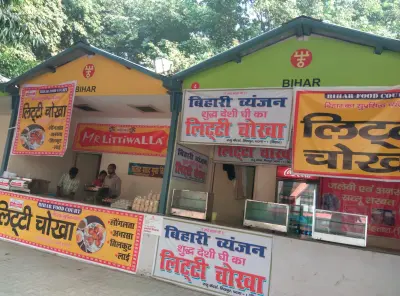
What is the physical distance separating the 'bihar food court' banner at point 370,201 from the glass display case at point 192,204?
3.05 metres

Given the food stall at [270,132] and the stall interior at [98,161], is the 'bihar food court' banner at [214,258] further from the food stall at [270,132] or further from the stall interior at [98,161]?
the stall interior at [98,161]

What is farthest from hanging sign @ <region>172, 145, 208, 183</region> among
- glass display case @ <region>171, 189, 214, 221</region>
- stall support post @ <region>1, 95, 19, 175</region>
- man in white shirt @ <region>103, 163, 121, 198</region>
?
stall support post @ <region>1, 95, 19, 175</region>

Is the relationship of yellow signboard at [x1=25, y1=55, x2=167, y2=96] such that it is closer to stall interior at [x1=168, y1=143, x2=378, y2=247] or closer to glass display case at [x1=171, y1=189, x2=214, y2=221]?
stall interior at [x1=168, y1=143, x2=378, y2=247]

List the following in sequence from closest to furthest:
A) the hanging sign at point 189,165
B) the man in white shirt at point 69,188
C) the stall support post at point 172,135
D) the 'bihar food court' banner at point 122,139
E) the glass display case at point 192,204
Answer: the glass display case at point 192,204 < the stall support post at point 172,135 < the hanging sign at point 189,165 < the man in white shirt at point 69,188 < the 'bihar food court' banner at point 122,139

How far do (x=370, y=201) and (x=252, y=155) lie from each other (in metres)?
2.49

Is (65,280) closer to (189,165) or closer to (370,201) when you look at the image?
(189,165)

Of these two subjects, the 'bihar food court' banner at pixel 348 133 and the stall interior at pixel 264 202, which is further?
the stall interior at pixel 264 202

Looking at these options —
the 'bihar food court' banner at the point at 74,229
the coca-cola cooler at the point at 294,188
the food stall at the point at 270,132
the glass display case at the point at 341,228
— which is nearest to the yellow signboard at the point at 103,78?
the food stall at the point at 270,132

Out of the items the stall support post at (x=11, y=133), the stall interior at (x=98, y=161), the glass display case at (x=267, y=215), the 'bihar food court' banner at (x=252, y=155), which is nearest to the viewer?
the glass display case at (x=267, y=215)

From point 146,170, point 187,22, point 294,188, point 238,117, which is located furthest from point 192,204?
point 187,22

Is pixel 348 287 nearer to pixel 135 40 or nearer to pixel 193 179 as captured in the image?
pixel 193 179

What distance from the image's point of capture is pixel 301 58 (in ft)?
15.2

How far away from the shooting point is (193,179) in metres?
6.23

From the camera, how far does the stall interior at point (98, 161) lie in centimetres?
648
